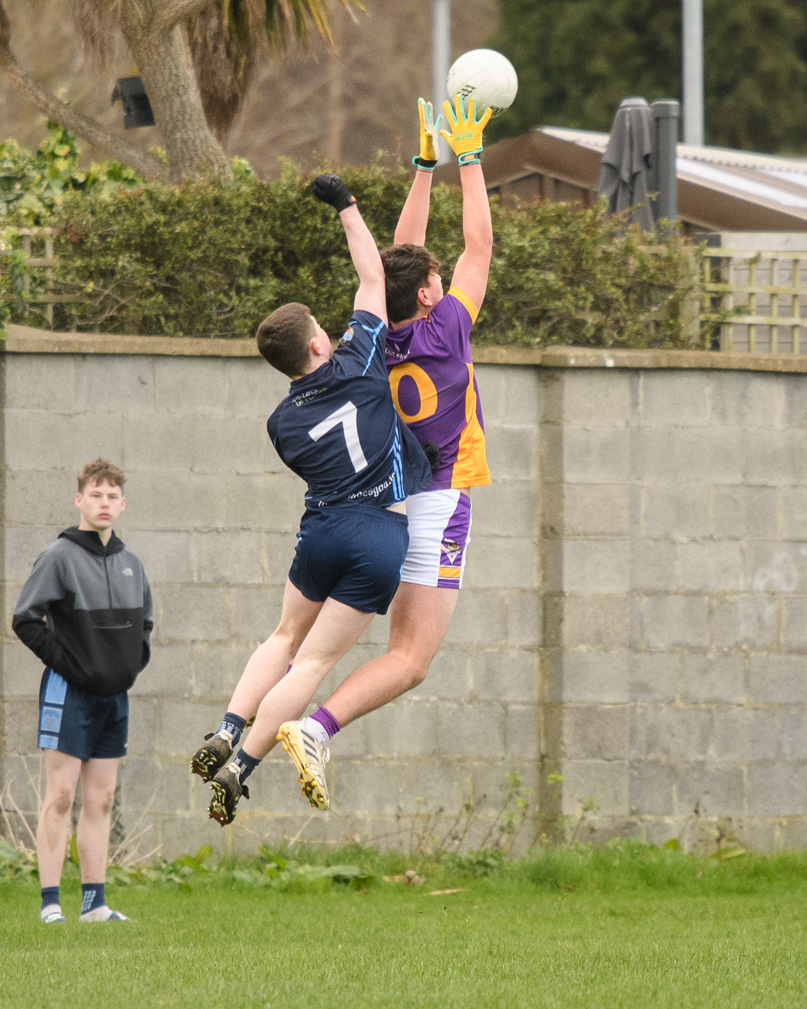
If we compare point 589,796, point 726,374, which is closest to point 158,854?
point 589,796

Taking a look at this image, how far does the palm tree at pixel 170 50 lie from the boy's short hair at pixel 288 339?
15.5ft

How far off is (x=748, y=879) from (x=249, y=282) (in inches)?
182

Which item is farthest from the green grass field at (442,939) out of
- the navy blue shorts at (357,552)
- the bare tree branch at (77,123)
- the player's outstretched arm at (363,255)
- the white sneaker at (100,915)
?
the bare tree branch at (77,123)

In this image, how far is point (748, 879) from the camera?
873 cm

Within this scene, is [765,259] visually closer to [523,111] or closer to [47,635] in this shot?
[47,635]

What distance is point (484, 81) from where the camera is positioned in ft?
20.7

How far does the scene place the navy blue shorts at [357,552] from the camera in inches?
217

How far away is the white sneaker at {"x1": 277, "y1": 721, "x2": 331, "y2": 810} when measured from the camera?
527cm

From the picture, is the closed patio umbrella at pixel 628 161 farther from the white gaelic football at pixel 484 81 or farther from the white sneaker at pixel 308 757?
the white sneaker at pixel 308 757

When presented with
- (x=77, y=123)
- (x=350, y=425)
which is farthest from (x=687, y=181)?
(x=350, y=425)

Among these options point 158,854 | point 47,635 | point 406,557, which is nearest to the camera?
point 406,557

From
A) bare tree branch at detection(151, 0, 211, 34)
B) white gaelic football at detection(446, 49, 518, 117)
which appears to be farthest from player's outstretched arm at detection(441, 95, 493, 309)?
bare tree branch at detection(151, 0, 211, 34)

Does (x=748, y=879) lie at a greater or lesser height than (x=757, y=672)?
lesser

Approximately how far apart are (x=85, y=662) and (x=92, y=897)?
1.16 metres
